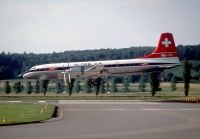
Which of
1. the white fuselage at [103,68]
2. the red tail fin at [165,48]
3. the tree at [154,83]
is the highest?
the red tail fin at [165,48]

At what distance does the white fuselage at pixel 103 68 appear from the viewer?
84125mm

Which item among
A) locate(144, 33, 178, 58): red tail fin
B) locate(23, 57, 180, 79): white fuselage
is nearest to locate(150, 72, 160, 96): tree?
locate(144, 33, 178, 58): red tail fin

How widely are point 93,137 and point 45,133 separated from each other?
3.81m

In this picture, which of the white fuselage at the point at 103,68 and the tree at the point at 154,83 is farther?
the tree at the point at 154,83

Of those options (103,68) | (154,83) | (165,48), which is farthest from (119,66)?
(154,83)

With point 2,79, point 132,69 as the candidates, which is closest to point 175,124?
point 132,69

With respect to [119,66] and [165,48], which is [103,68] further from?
[165,48]

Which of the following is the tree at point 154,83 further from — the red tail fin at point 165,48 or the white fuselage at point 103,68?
the white fuselage at point 103,68

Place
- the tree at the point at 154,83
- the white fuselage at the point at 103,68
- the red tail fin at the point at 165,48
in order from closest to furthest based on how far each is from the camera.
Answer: the white fuselage at the point at 103,68, the red tail fin at the point at 165,48, the tree at the point at 154,83

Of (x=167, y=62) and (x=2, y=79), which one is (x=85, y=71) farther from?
(x=2, y=79)

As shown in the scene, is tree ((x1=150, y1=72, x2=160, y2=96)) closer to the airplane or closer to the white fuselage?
the airplane

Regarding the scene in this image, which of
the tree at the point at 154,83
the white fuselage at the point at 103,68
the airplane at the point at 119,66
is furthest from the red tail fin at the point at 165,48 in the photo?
the tree at the point at 154,83

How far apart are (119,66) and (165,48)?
1045cm

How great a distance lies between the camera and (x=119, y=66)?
8538cm
